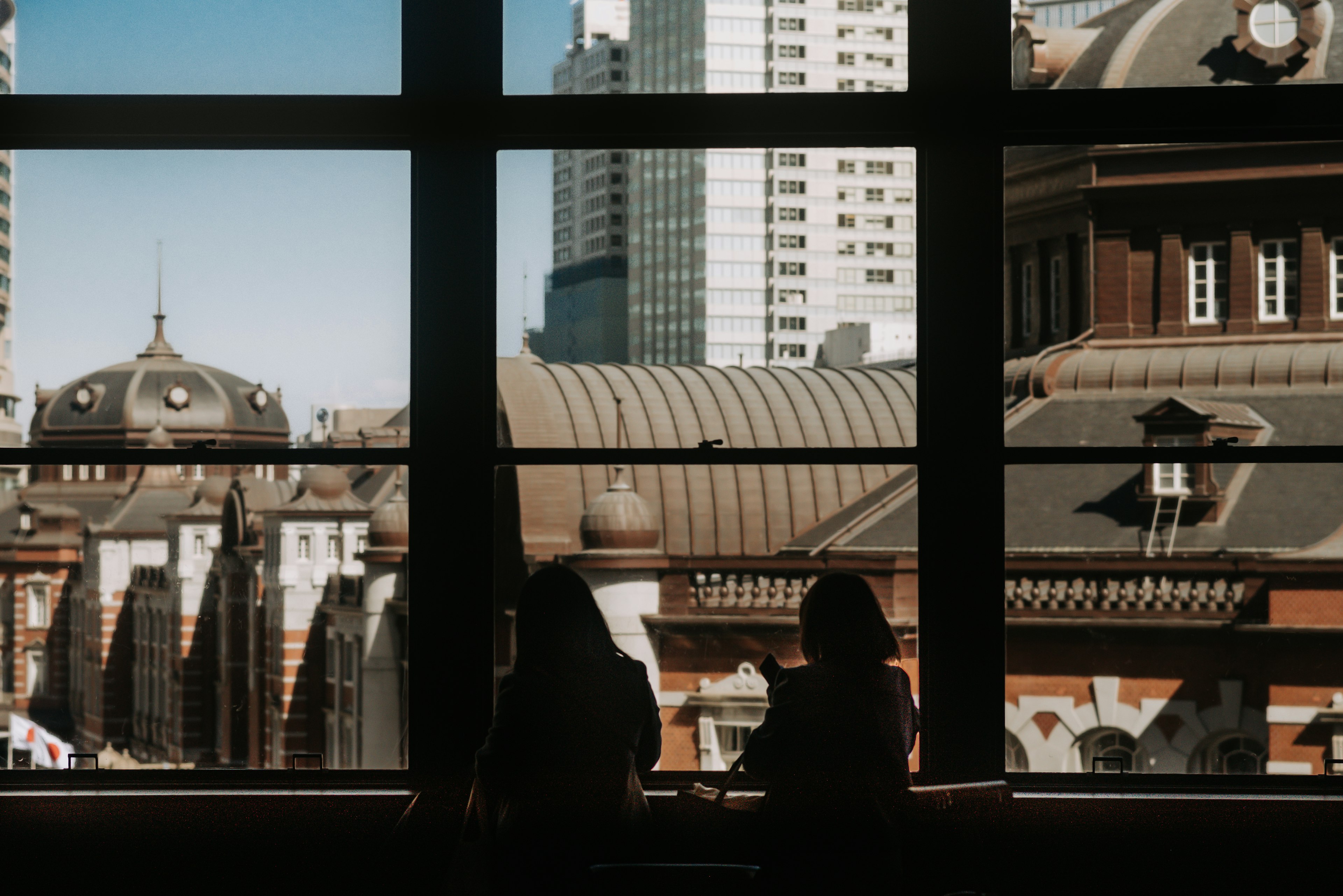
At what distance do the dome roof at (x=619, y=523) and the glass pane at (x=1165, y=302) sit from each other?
0.94m

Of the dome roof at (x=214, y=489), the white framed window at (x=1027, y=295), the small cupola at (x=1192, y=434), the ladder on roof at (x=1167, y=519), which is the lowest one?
the ladder on roof at (x=1167, y=519)

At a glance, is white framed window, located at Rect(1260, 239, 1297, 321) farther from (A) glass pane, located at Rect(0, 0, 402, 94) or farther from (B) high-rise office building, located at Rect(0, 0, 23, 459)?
(B) high-rise office building, located at Rect(0, 0, 23, 459)

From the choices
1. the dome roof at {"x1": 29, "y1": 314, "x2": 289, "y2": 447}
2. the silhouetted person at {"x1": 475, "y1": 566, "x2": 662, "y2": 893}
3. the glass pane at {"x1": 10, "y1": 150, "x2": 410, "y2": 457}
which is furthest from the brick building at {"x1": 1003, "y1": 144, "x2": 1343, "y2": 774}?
the dome roof at {"x1": 29, "y1": 314, "x2": 289, "y2": 447}

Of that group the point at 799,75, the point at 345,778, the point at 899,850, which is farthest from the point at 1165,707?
the point at 345,778

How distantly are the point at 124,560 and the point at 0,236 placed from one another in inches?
35.8

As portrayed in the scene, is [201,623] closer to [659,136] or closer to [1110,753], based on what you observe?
[659,136]

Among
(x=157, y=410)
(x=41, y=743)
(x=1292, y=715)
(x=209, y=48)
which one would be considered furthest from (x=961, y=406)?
(x=41, y=743)

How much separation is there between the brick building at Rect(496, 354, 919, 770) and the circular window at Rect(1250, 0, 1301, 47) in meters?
1.28

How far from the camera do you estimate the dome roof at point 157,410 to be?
244 centimetres

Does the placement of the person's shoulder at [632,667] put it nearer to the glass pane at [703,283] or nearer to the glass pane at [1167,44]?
the glass pane at [703,283]

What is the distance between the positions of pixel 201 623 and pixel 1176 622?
2844mm

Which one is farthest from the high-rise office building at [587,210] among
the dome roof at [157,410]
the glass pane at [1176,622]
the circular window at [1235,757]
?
the circular window at [1235,757]

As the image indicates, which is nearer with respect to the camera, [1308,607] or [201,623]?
[201,623]

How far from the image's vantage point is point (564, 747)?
1.97 meters
